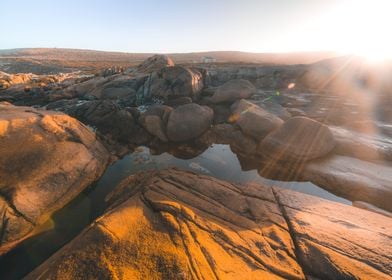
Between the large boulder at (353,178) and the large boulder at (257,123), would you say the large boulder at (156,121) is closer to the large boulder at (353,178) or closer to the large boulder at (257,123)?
the large boulder at (257,123)

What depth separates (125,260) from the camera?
12.2 ft

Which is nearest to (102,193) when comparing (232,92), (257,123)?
(257,123)

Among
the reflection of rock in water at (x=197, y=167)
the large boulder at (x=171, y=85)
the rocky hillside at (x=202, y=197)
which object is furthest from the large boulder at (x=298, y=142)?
the large boulder at (x=171, y=85)

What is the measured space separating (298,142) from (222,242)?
24.4 feet

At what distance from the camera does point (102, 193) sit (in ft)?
25.8

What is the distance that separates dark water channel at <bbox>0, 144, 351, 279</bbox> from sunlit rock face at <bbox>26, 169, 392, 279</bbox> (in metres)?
1.41

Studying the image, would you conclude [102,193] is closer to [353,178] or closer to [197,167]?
[197,167]

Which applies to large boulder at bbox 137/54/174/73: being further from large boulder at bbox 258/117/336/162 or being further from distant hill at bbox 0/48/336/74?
distant hill at bbox 0/48/336/74

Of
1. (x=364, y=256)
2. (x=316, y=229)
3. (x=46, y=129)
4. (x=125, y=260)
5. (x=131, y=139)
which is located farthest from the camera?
(x=131, y=139)

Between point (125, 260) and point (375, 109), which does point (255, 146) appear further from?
point (375, 109)

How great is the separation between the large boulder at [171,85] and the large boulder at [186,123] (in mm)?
8355

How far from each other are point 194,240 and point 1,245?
198 inches

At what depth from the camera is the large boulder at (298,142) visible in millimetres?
9828

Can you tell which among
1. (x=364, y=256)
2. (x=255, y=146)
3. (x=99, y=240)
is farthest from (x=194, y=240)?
(x=255, y=146)
